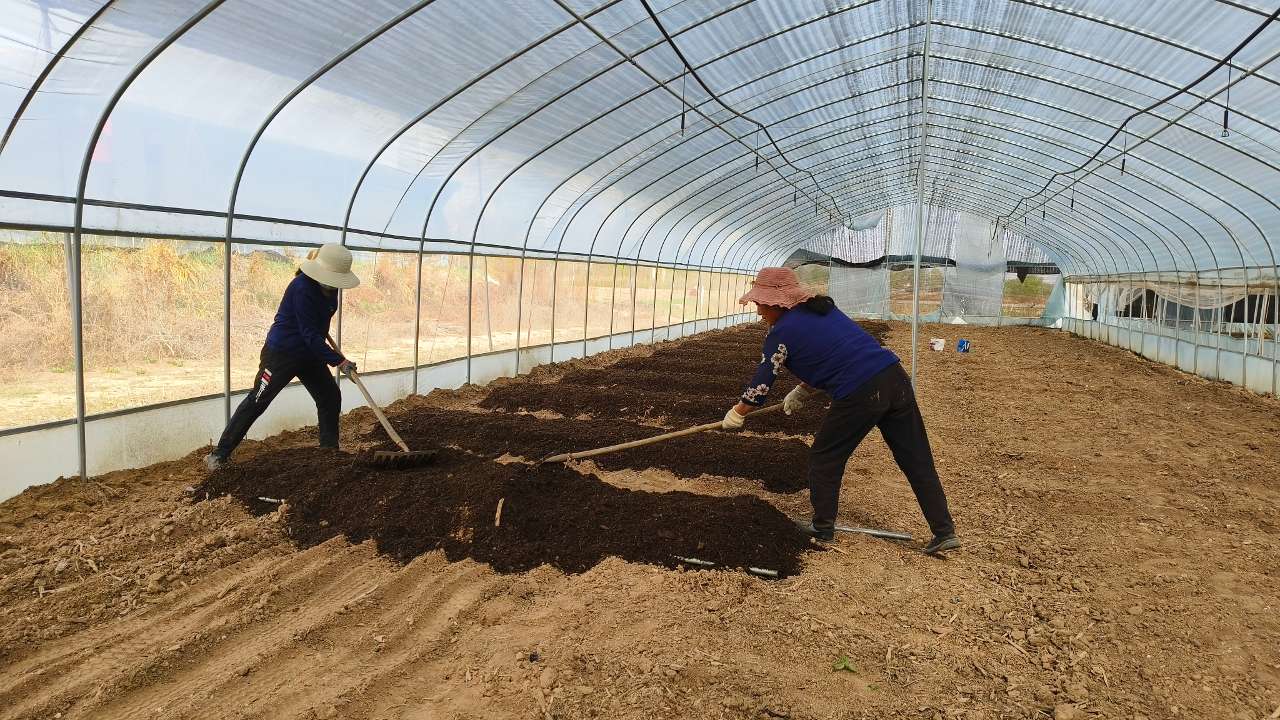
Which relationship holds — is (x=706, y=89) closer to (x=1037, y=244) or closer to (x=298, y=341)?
(x=298, y=341)

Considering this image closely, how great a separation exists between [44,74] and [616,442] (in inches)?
191

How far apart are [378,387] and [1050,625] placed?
23.8ft

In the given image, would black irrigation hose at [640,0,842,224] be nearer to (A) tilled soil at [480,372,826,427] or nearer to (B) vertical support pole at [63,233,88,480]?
(A) tilled soil at [480,372,826,427]

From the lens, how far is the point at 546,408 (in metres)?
8.96

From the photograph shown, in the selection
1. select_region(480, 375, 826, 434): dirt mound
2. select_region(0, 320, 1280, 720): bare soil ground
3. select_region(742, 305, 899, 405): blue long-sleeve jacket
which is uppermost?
select_region(742, 305, 899, 405): blue long-sleeve jacket

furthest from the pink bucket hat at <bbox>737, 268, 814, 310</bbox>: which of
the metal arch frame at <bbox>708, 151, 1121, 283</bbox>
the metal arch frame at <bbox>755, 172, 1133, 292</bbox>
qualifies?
the metal arch frame at <bbox>755, 172, 1133, 292</bbox>

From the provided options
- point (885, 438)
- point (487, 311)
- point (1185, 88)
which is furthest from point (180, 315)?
point (1185, 88)

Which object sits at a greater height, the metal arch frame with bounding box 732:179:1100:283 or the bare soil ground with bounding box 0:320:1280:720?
the metal arch frame with bounding box 732:179:1100:283

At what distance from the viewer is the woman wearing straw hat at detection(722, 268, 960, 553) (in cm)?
436

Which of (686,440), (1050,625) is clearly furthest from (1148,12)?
(1050,625)

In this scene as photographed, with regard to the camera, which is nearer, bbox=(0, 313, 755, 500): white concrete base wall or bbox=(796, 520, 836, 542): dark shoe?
bbox=(796, 520, 836, 542): dark shoe

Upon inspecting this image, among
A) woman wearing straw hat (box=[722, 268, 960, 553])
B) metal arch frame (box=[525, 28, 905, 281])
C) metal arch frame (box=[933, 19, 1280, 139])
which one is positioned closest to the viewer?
woman wearing straw hat (box=[722, 268, 960, 553])

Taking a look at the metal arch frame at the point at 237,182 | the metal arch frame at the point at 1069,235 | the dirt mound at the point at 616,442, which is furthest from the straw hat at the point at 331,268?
the metal arch frame at the point at 1069,235

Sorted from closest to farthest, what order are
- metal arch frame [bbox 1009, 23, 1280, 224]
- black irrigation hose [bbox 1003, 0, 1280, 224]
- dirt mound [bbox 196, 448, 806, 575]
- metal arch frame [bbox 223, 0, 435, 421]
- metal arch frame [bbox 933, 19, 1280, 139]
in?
dirt mound [bbox 196, 448, 806, 575]
metal arch frame [bbox 223, 0, 435, 421]
black irrigation hose [bbox 1003, 0, 1280, 224]
metal arch frame [bbox 1009, 23, 1280, 224]
metal arch frame [bbox 933, 19, 1280, 139]
